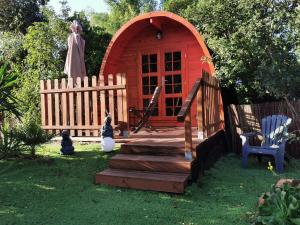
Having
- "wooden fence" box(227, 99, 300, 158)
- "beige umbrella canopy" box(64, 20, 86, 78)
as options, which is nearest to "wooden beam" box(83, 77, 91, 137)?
"beige umbrella canopy" box(64, 20, 86, 78)

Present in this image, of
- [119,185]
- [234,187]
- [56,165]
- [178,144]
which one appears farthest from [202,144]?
[56,165]

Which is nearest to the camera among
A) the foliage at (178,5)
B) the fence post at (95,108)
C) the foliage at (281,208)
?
the foliage at (281,208)

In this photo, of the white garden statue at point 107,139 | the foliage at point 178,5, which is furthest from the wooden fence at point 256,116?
the foliage at point 178,5

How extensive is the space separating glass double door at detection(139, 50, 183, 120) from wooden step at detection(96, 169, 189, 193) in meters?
4.49

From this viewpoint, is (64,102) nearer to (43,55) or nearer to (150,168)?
(150,168)

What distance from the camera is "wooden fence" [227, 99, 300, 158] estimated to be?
7168mm

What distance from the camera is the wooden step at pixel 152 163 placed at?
4.87m

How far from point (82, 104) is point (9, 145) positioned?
2347 millimetres

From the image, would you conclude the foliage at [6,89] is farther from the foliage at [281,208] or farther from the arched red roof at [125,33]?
the foliage at [281,208]

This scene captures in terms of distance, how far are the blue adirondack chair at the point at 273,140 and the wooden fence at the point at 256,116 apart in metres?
0.63

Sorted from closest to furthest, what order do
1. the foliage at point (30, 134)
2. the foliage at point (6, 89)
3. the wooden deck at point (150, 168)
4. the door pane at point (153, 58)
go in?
the wooden deck at point (150, 168), the foliage at point (6, 89), the foliage at point (30, 134), the door pane at point (153, 58)

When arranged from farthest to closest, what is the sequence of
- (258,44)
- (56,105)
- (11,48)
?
(11,48) < (56,105) < (258,44)

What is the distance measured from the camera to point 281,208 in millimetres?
3055

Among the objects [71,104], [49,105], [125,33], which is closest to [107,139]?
[71,104]
